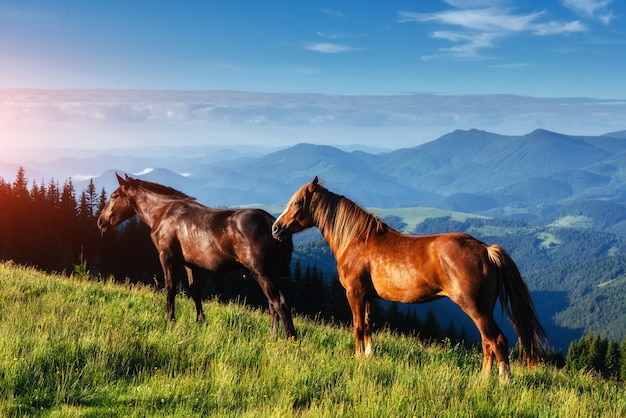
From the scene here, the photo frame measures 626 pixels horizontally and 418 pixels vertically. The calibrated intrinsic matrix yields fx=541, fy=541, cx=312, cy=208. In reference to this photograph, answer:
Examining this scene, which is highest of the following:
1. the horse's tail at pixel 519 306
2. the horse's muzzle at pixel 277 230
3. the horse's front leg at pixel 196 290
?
the horse's muzzle at pixel 277 230

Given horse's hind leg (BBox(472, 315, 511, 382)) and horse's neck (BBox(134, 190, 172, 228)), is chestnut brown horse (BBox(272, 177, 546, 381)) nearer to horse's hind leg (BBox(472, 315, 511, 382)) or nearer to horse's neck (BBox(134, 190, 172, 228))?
horse's hind leg (BBox(472, 315, 511, 382))

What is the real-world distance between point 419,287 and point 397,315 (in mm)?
73357

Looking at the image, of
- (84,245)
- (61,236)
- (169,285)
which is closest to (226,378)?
(169,285)

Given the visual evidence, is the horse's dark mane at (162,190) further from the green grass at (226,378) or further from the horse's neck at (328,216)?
the horse's neck at (328,216)

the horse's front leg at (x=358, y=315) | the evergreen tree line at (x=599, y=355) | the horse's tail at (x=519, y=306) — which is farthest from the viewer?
the evergreen tree line at (x=599, y=355)

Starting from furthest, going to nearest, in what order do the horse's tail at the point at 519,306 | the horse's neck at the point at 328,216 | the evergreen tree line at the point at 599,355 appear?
the evergreen tree line at the point at 599,355 < the horse's neck at the point at 328,216 < the horse's tail at the point at 519,306

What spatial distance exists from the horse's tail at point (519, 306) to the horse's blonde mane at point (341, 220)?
220 centimetres

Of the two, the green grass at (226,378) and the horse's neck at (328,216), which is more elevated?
the horse's neck at (328,216)

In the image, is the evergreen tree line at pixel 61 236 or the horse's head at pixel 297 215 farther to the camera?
the evergreen tree line at pixel 61 236

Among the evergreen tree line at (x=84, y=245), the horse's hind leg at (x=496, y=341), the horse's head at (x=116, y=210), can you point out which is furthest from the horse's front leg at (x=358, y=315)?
the evergreen tree line at (x=84, y=245)

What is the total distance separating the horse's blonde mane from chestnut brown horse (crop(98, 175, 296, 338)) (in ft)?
4.02

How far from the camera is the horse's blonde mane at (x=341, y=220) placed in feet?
32.0

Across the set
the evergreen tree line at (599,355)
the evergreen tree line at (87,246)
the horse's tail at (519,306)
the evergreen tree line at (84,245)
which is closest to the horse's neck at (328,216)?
the horse's tail at (519,306)

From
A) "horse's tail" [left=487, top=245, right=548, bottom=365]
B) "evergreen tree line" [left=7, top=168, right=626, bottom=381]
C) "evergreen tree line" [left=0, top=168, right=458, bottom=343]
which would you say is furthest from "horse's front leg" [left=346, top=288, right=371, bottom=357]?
"evergreen tree line" [left=0, top=168, right=458, bottom=343]
